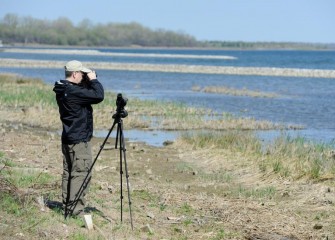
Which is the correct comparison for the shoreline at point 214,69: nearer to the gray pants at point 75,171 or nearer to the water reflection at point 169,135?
the water reflection at point 169,135

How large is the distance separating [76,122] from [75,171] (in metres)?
0.59

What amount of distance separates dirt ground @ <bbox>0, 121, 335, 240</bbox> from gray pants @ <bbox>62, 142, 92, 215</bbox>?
0.25 meters

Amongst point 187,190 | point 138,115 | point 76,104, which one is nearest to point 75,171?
point 76,104

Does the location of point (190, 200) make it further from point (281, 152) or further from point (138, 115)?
point (138, 115)

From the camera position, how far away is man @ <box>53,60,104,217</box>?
821cm

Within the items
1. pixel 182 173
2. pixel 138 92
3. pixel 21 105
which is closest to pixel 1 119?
pixel 21 105

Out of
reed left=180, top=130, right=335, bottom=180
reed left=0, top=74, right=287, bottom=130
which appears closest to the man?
reed left=180, top=130, right=335, bottom=180

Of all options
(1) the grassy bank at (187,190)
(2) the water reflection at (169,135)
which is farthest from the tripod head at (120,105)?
(2) the water reflection at (169,135)

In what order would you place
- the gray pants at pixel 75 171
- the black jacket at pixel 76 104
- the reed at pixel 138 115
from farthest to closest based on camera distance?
the reed at pixel 138 115 < the gray pants at pixel 75 171 < the black jacket at pixel 76 104

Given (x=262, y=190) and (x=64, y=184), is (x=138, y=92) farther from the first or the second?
(x=64, y=184)

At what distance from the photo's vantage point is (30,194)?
9.22 m

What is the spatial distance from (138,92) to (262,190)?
2806cm

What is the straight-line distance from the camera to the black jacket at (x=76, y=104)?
8195mm

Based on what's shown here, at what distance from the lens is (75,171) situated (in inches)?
332
